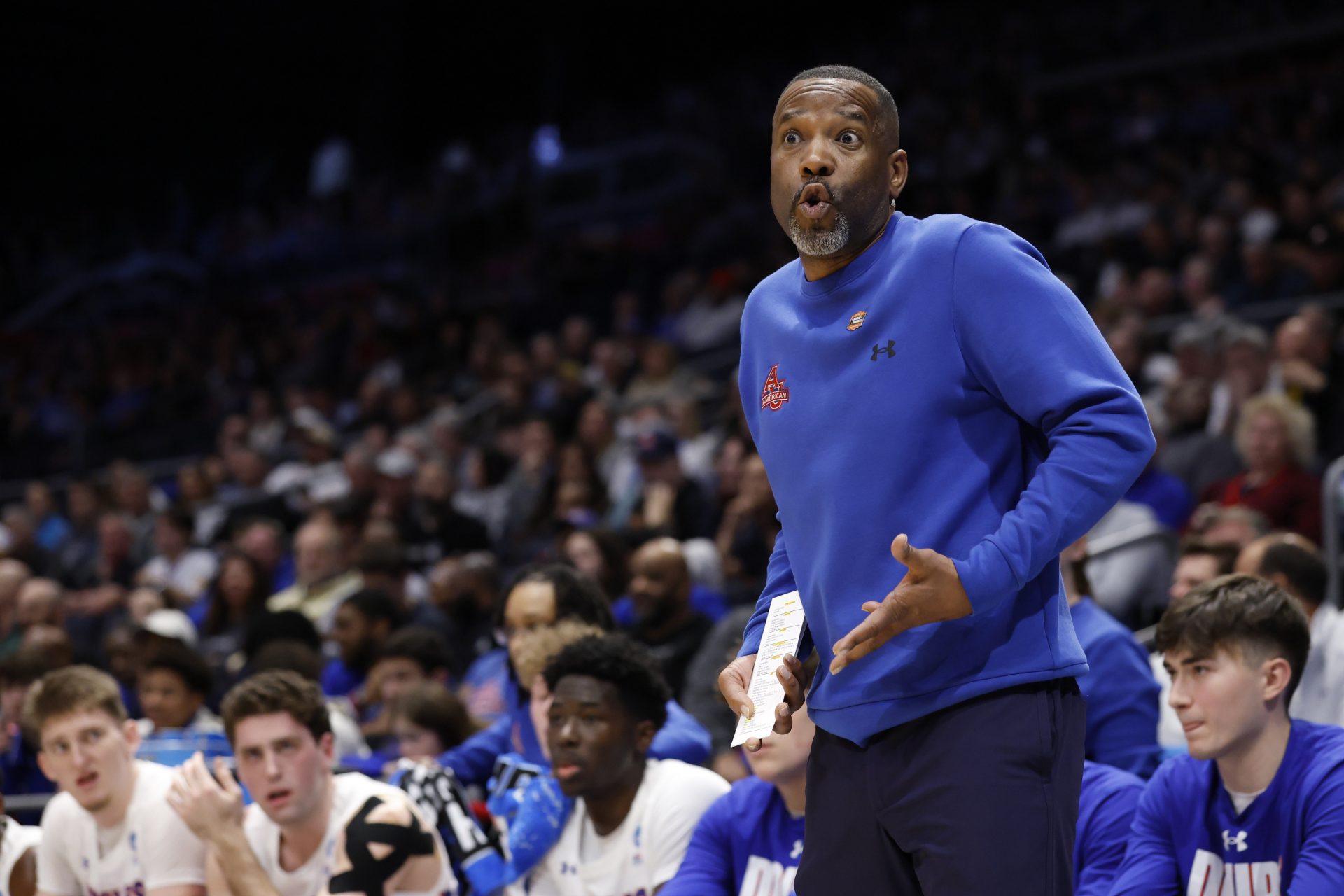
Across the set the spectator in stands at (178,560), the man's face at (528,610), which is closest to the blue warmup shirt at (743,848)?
the man's face at (528,610)

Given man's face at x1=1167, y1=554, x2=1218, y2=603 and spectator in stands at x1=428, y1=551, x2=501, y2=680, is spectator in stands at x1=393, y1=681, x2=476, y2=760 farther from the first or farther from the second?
man's face at x1=1167, y1=554, x2=1218, y2=603

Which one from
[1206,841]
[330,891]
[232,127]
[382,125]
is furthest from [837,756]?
[232,127]

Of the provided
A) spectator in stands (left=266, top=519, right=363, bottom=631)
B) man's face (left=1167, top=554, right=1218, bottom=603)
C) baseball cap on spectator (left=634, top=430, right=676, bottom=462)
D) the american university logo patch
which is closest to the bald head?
the american university logo patch

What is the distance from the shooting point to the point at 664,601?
20.2 ft

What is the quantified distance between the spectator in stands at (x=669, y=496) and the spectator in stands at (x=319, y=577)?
5.13ft

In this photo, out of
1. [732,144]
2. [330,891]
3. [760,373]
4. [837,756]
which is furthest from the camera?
[732,144]

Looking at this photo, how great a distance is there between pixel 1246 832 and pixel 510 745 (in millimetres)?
2493

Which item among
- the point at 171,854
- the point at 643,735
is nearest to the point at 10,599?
the point at 171,854

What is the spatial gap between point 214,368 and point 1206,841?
1350 centimetres

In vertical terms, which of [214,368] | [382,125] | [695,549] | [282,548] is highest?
[382,125]

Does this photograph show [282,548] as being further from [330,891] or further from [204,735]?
[330,891]

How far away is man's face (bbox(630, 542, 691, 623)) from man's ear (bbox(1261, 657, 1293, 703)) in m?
3.27

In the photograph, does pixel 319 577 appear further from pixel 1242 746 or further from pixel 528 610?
pixel 1242 746

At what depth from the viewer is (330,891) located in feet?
12.1
